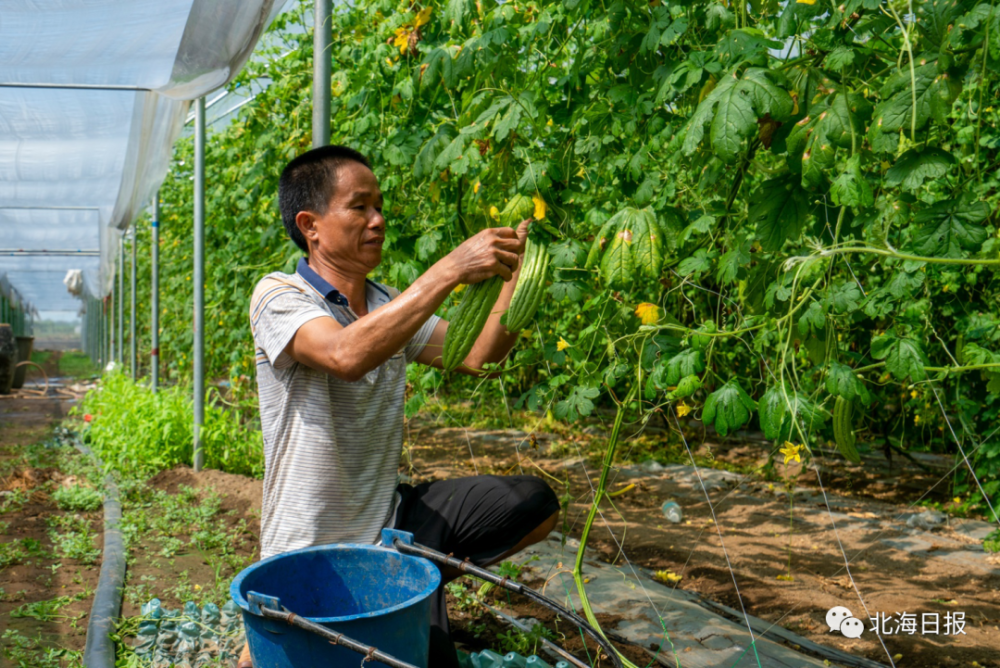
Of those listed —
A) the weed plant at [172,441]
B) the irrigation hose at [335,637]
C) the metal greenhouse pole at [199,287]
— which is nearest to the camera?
the irrigation hose at [335,637]

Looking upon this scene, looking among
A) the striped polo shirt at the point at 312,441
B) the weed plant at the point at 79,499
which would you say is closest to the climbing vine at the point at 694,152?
the striped polo shirt at the point at 312,441

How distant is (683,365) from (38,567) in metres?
3.10

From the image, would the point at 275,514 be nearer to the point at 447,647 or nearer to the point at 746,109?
the point at 447,647

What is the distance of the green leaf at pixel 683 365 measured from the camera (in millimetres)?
1946

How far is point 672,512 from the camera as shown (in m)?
4.42

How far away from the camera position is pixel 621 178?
2.18 metres

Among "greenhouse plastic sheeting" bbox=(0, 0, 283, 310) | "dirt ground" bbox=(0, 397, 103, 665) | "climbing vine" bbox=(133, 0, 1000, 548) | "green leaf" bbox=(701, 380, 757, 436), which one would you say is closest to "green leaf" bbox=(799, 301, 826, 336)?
"climbing vine" bbox=(133, 0, 1000, 548)

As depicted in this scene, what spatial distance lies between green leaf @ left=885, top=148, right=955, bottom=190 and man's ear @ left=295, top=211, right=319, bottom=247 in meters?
1.41

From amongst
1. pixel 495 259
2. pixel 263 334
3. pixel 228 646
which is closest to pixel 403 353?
pixel 263 334

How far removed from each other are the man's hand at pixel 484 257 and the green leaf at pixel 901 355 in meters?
0.99

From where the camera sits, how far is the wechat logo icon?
288 cm

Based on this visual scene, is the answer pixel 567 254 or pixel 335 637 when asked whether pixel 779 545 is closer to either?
pixel 567 254

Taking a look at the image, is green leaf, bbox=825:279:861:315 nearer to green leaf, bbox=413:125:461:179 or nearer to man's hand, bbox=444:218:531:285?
man's hand, bbox=444:218:531:285

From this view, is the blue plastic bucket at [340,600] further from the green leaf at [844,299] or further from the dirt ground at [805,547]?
the green leaf at [844,299]
